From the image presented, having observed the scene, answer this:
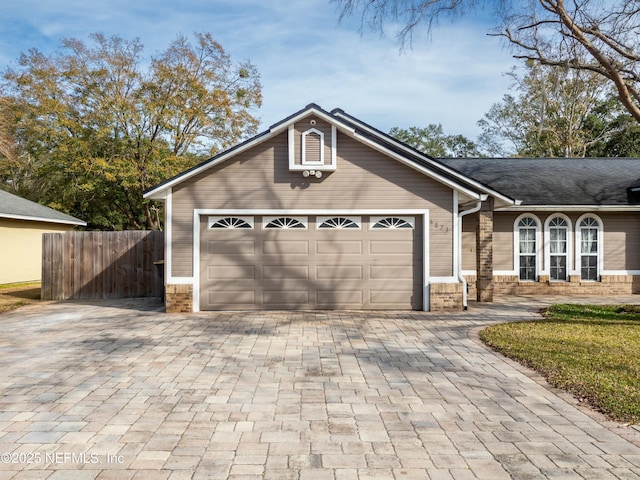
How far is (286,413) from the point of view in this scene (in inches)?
172

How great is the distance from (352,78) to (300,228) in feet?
19.6

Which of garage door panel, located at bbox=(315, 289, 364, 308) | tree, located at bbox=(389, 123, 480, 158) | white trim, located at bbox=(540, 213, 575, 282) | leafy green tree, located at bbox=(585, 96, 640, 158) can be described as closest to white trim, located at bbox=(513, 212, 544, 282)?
white trim, located at bbox=(540, 213, 575, 282)

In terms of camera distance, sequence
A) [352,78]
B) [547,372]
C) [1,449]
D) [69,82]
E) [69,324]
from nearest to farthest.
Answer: [1,449], [547,372], [69,324], [352,78], [69,82]

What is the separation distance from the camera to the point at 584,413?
14.4 feet

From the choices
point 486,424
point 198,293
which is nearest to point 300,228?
point 198,293

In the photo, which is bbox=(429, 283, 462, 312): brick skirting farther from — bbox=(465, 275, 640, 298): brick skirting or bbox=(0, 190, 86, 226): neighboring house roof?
bbox=(0, 190, 86, 226): neighboring house roof

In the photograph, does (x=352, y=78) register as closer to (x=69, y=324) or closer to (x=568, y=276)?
(x=568, y=276)

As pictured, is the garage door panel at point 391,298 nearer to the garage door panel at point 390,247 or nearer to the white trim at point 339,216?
the garage door panel at point 390,247

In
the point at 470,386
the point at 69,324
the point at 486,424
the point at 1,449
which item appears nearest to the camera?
the point at 1,449

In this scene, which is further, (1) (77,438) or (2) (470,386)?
(2) (470,386)

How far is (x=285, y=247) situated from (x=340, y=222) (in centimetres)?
148

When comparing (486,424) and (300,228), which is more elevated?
(300,228)

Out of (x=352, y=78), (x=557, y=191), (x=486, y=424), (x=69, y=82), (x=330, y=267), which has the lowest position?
(x=486, y=424)

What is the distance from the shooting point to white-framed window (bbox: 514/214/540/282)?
14234 millimetres
